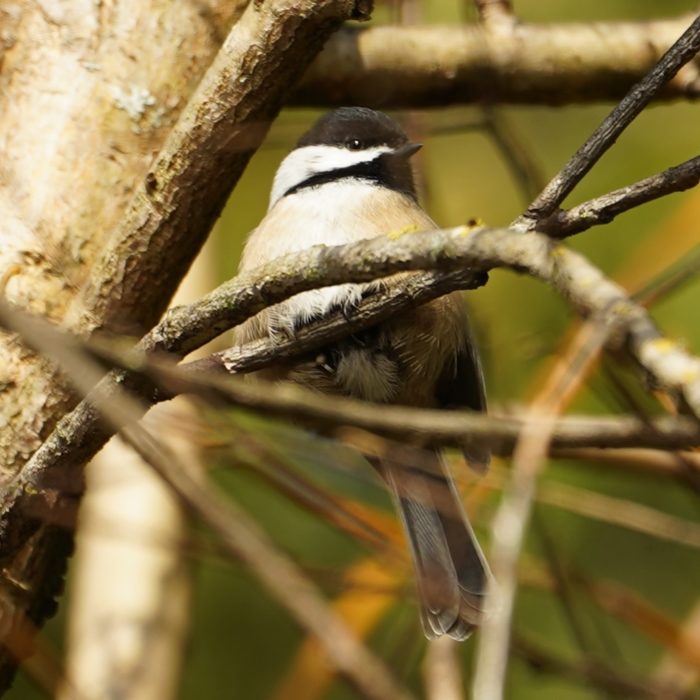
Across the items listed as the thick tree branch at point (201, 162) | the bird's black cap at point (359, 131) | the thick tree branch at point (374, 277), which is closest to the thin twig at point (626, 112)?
the thick tree branch at point (374, 277)

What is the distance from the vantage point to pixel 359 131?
2998 mm

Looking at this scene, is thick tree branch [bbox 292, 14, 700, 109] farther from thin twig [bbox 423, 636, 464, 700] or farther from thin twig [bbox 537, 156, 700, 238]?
thin twig [bbox 423, 636, 464, 700]

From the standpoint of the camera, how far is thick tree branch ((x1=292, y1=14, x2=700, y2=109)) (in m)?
2.94

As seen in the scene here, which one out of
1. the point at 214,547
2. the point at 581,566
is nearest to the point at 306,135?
the point at 214,547

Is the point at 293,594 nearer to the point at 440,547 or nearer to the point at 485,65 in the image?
the point at 440,547

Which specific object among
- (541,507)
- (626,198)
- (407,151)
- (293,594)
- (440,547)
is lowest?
(293,594)

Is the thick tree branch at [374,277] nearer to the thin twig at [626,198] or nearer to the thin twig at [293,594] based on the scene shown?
the thin twig at [626,198]

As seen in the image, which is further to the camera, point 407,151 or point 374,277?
point 407,151

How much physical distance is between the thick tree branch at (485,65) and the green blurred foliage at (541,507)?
149 cm

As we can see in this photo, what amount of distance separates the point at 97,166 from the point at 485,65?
1.05 meters

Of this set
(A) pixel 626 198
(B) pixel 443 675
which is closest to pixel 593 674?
(B) pixel 443 675

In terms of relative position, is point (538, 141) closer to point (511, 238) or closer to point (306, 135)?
point (306, 135)

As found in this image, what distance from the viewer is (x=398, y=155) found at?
2.96 m

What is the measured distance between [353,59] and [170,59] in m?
0.63
